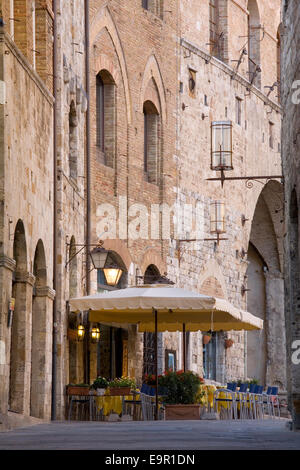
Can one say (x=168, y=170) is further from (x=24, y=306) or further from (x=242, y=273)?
(x=24, y=306)

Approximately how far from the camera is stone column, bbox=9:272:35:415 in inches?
680

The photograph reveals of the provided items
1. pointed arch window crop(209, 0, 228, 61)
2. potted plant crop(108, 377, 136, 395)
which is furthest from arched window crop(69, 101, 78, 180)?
pointed arch window crop(209, 0, 228, 61)

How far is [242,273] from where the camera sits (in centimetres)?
3212

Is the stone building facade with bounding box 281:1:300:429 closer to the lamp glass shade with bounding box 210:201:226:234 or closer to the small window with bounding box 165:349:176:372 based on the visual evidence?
the small window with bounding box 165:349:176:372

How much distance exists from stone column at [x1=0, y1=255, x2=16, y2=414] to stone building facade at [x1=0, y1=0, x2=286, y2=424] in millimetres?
37

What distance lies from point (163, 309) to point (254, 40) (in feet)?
52.2

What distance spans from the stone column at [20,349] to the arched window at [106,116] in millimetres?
7881

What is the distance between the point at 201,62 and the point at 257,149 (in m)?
4.57

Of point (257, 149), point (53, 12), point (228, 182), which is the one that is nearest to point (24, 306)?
point (53, 12)

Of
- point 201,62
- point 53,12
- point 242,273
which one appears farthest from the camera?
point 242,273

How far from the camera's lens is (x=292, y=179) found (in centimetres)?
1532

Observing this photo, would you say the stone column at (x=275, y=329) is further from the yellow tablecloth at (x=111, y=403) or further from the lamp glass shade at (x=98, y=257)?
the yellow tablecloth at (x=111, y=403)

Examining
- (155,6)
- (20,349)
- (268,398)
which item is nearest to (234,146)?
(155,6)

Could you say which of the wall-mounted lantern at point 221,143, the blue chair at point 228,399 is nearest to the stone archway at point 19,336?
the blue chair at point 228,399
